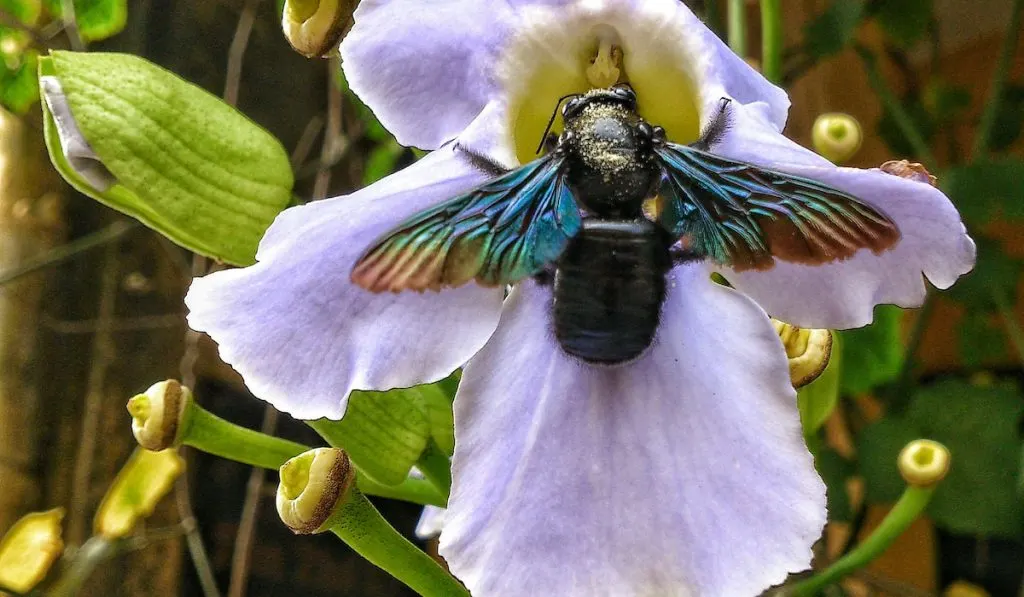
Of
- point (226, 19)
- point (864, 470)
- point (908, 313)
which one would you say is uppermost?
point (226, 19)

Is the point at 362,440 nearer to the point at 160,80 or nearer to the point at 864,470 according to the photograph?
the point at 160,80

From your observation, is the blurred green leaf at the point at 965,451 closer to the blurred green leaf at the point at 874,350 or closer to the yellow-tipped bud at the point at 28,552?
the blurred green leaf at the point at 874,350

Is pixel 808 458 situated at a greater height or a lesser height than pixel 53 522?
greater

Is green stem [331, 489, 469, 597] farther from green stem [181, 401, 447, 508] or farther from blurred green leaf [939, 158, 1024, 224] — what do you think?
blurred green leaf [939, 158, 1024, 224]

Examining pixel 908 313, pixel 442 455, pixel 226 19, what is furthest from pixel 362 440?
pixel 908 313

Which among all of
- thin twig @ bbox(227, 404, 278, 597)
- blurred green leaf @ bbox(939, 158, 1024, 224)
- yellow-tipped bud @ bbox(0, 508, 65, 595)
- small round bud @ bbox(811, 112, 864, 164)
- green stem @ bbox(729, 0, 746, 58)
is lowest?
thin twig @ bbox(227, 404, 278, 597)

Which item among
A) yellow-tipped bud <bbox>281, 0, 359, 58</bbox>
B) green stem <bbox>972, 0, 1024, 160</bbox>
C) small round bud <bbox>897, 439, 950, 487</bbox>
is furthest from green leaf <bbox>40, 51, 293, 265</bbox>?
green stem <bbox>972, 0, 1024, 160</bbox>
